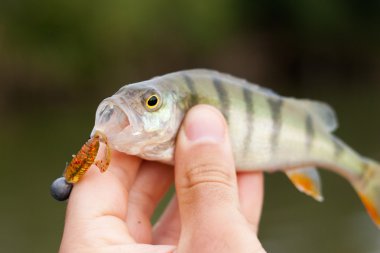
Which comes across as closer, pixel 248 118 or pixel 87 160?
pixel 87 160

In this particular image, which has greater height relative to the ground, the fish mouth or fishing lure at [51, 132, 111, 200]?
the fish mouth

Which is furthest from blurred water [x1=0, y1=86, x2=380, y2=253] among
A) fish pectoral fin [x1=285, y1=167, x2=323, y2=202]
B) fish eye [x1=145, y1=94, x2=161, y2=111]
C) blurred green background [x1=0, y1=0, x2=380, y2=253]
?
fish eye [x1=145, y1=94, x2=161, y2=111]

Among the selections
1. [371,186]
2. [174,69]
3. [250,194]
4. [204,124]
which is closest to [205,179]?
[204,124]

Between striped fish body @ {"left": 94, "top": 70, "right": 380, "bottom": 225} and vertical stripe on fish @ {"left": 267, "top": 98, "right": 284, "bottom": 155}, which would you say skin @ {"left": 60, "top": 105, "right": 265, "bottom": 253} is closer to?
striped fish body @ {"left": 94, "top": 70, "right": 380, "bottom": 225}

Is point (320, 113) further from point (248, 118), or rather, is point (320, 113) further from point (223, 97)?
point (223, 97)

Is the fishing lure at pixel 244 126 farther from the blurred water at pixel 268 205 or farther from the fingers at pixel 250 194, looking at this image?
the blurred water at pixel 268 205

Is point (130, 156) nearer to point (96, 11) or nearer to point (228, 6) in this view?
point (96, 11)
